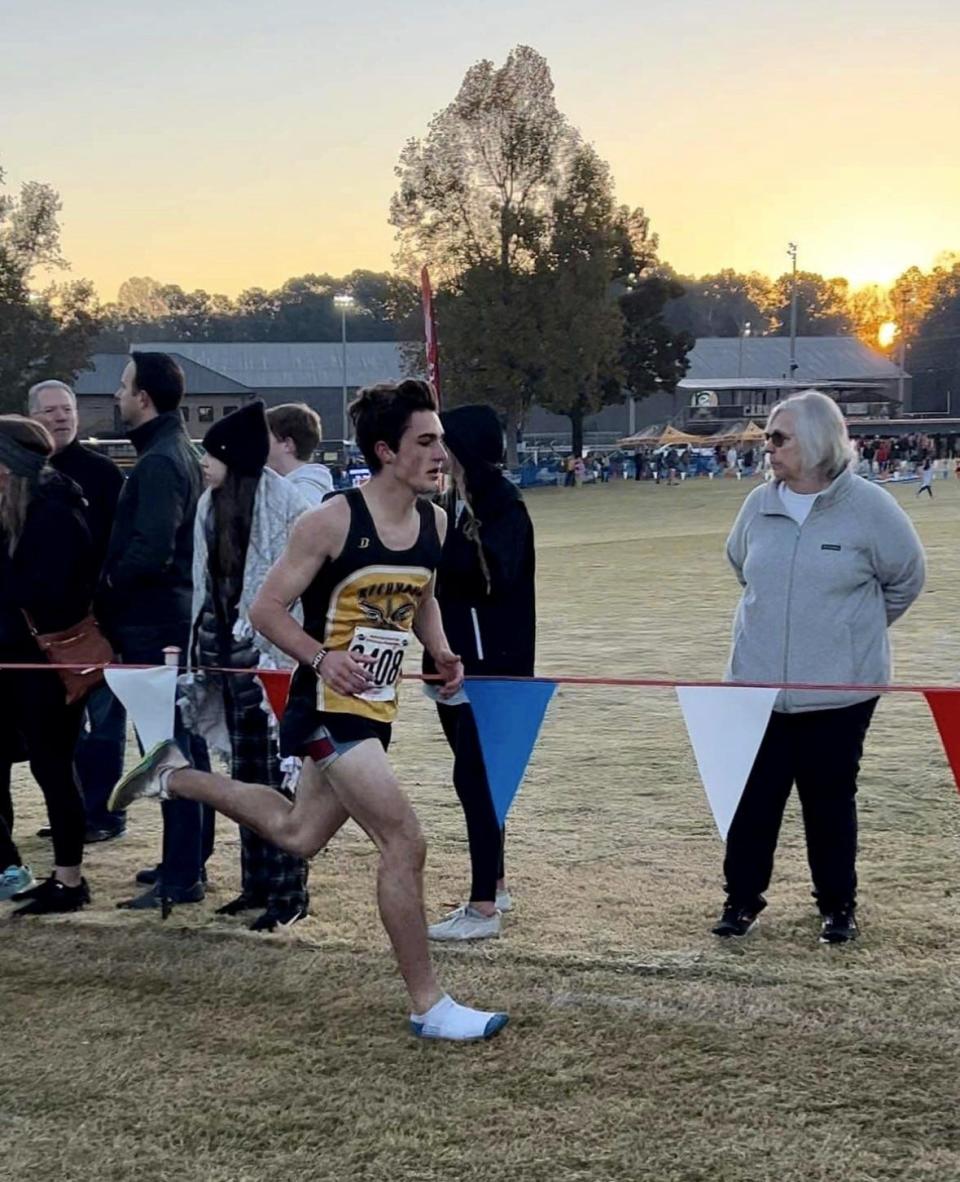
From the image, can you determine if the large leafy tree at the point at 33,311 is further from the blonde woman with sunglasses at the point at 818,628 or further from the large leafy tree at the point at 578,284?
the blonde woman with sunglasses at the point at 818,628

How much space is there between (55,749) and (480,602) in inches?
72.6

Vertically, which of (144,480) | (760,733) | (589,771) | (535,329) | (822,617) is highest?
(535,329)

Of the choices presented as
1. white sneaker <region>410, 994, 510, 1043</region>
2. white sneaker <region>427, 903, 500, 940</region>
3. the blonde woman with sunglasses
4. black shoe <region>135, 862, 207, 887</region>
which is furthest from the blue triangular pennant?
black shoe <region>135, 862, 207, 887</region>

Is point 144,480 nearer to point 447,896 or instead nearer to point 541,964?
point 447,896

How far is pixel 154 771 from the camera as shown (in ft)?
15.0

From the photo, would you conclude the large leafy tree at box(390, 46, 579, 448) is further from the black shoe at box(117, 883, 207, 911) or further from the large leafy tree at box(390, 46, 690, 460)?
the black shoe at box(117, 883, 207, 911)

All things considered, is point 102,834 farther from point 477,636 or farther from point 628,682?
point 628,682

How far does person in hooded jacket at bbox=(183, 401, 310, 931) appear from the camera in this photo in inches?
189

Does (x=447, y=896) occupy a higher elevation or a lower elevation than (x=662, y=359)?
lower

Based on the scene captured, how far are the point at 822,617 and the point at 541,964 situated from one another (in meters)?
1.54

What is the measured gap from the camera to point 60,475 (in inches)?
207

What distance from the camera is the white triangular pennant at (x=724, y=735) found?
15.0 ft

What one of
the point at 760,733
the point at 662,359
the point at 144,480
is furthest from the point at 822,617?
the point at 662,359

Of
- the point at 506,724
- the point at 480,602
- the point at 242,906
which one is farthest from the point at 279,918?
the point at 480,602
